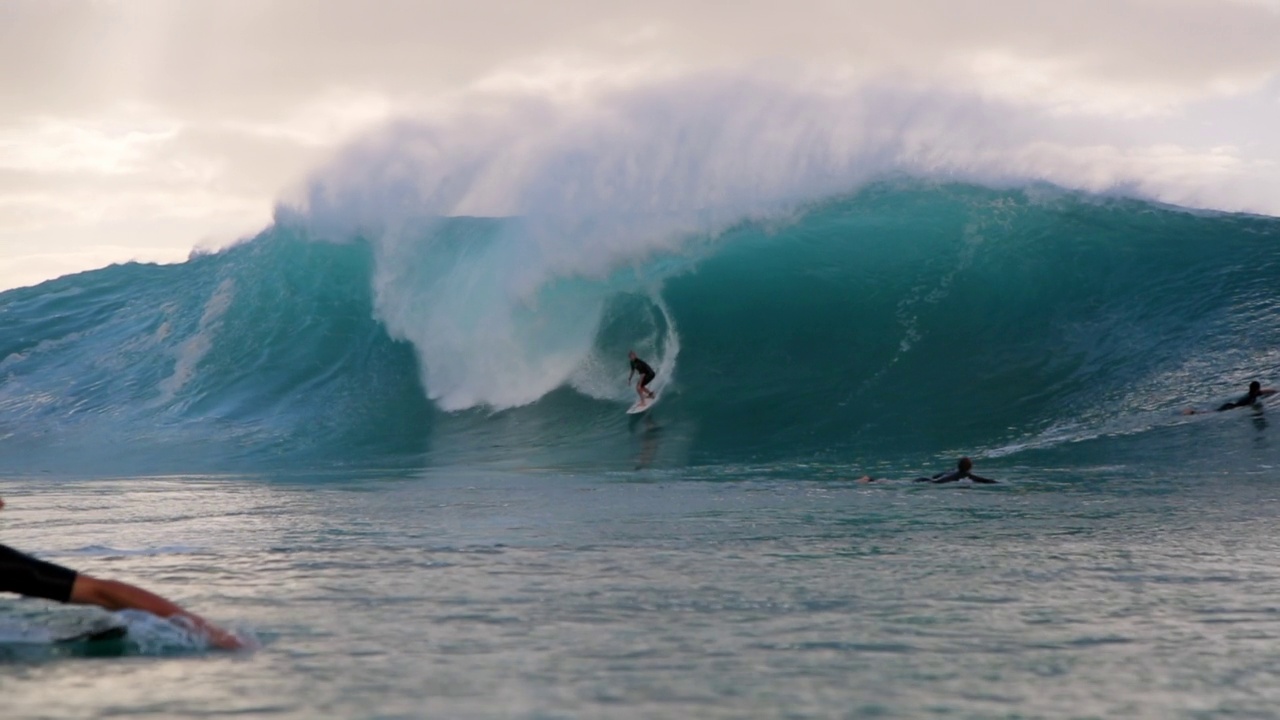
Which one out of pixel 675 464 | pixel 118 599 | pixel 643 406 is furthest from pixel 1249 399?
pixel 118 599

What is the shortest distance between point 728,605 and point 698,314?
13.6 m

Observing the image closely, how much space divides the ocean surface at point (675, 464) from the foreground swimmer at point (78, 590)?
0.06m

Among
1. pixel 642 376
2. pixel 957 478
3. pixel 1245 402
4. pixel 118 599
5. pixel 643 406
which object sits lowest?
pixel 957 478

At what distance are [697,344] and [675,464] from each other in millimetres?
5376

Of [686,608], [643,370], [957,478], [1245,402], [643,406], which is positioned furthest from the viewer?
[643,370]

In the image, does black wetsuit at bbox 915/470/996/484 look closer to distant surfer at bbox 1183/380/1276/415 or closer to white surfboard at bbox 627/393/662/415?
distant surfer at bbox 1183/380/1276/415

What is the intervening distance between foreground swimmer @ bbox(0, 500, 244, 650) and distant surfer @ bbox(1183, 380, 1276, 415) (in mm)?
10706

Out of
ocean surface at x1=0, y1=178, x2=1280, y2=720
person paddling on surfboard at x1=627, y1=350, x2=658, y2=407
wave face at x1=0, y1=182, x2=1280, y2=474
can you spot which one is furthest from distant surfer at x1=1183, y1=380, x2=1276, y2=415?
person paddling on surfboard at x1=627, y1=350, x2=658, y2=407

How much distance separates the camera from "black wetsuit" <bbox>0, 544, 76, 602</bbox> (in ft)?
13.0

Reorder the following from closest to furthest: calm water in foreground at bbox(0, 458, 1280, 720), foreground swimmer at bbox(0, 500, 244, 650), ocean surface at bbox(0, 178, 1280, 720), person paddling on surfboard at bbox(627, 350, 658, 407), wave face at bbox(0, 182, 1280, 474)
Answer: calm water in foreground at bbox(0, 458, 1280, 720)
ocean surface at bbox(0, 178, 1280, 720)
foreground swimmer at bbox(0, 500, 244, 650)
wave face at bbox(0, 182, 1280, 474)
person paddling on surfboard at bbox(627, 350, 658, 407)

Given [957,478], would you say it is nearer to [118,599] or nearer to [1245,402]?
[1245,402]

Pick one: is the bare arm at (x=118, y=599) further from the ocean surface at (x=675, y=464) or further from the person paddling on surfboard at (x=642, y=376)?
the person paddling on surfboard at (x=642, y=376)

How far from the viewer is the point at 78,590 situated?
402 centimetres

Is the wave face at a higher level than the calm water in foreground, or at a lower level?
higher
